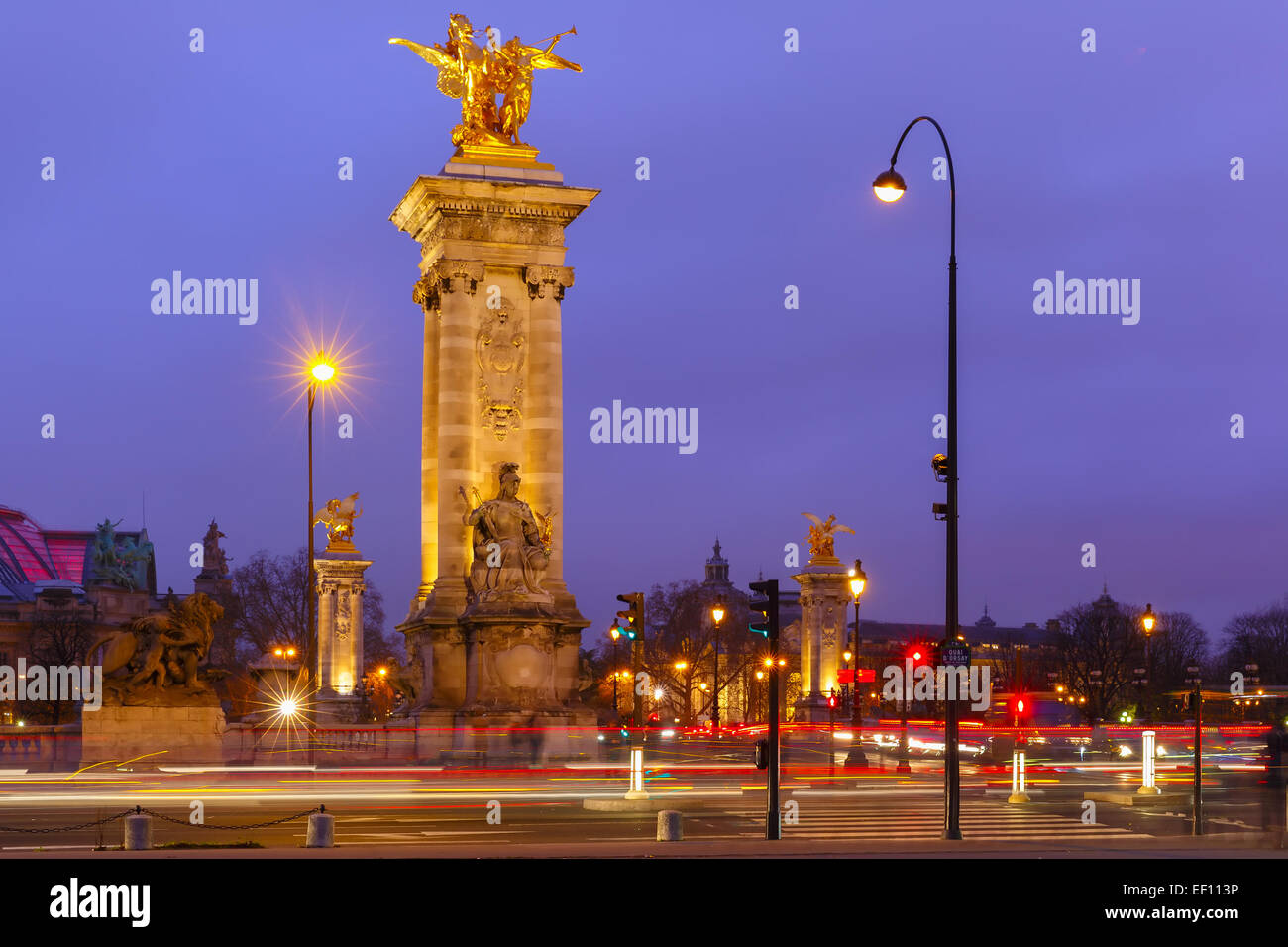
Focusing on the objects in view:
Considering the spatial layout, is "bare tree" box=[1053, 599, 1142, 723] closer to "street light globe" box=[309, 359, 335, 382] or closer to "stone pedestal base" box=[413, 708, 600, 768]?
"stone pedestal base" box=[413, 708, 600, 768]

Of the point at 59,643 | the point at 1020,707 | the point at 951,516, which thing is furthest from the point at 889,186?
the point at 59,643

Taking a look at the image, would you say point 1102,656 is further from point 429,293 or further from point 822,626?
point 429,293

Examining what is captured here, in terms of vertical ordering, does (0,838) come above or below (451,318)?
below

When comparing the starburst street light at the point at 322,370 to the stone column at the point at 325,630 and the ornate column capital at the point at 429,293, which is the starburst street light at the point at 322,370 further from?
the stone column at the point at 325,630

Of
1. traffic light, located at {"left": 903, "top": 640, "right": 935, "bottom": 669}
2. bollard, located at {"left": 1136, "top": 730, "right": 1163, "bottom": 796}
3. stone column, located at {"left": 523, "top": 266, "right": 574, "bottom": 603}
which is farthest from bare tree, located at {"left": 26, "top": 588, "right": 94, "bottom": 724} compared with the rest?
bollard, located at {"left": 1136, "top": 730, "right": 1163, "bottom": 796}

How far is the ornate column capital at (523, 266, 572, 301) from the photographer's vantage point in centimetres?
5206

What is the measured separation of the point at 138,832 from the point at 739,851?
26.0 ft

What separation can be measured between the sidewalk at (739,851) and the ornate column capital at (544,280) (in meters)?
29.9

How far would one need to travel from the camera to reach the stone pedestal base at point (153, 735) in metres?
40.5
